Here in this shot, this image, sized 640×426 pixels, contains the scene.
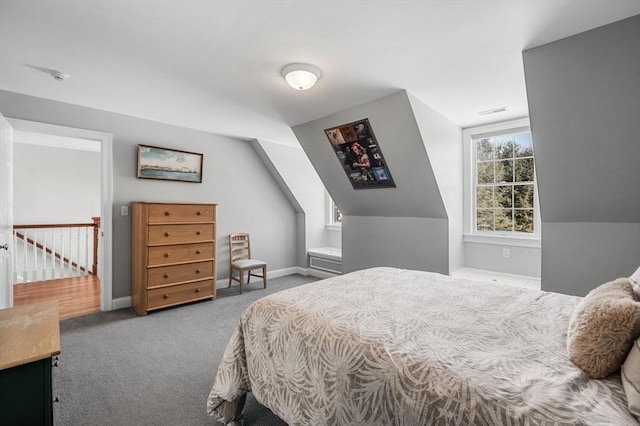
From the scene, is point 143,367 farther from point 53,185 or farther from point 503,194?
point 53,185

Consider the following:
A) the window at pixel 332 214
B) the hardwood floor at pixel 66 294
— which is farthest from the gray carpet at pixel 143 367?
the window at pixel 332 214

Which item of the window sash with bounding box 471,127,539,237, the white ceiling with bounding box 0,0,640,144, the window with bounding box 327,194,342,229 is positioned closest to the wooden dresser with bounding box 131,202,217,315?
the white ceiling with bounding box 0,0,640,144

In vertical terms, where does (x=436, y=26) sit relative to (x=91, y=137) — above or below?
above

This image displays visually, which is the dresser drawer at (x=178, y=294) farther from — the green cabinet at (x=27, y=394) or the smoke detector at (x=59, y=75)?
the green cabinet at (x=27, y=394)

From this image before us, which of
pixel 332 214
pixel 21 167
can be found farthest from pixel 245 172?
pixel 21 167

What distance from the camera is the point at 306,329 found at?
1388mm

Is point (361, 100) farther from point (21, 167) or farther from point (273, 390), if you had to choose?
point (21, 167)

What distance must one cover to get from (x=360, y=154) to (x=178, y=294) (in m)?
2.82

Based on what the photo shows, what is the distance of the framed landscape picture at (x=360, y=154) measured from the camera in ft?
11.2

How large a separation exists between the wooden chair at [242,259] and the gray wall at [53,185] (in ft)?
11.4

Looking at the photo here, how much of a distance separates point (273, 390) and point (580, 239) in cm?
296

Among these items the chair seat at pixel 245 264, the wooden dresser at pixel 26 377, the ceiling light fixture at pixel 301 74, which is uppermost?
the ceiling light fixture at pixel 301 74

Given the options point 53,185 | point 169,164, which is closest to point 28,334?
point 169,164

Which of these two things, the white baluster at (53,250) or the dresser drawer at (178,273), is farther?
the white baluster at (53,250)
